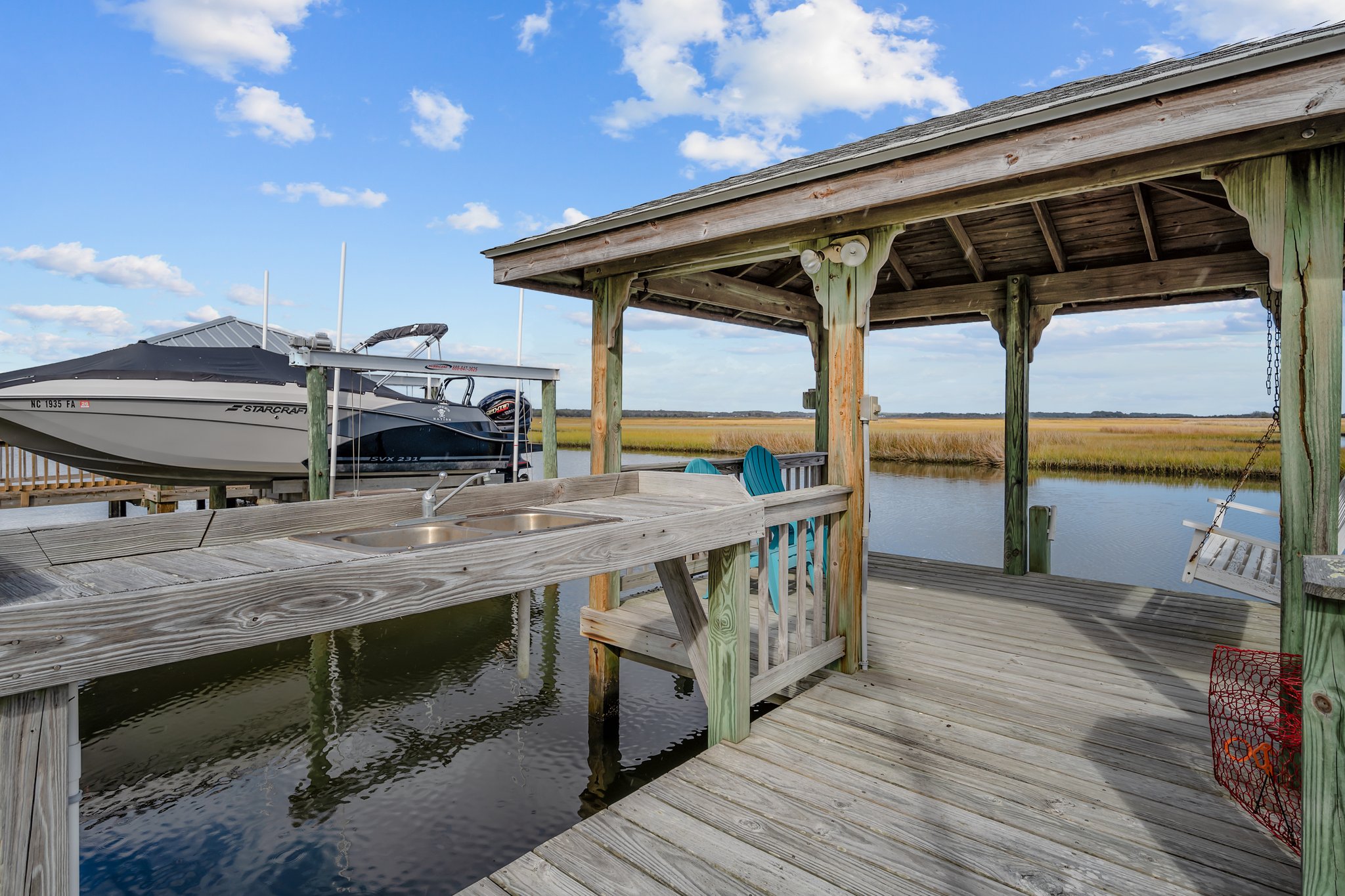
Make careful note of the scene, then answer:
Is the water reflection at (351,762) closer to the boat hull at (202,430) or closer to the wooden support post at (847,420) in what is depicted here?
→ the wooden support post at (847,420)

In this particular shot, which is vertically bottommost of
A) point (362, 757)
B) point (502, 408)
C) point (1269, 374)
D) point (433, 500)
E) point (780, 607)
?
point (362, 757)

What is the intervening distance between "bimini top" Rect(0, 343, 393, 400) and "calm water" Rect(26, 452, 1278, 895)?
3714mm

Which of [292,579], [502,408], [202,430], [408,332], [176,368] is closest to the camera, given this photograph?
[292,579]

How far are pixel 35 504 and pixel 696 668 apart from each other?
10519 millimetres

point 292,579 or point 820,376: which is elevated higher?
point 820,376

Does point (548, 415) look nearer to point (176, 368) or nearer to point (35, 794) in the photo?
point (176, 368)

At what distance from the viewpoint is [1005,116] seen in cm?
245

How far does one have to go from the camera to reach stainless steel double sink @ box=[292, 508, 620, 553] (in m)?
2.00

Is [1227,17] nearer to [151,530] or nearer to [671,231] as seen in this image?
[671,231]

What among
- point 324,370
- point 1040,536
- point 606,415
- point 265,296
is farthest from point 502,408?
point 1040,536

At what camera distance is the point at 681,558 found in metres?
2.66

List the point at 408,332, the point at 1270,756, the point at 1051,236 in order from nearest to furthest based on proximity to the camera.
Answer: the point at 1270,756
the point at 1051,236
the point at 408,332

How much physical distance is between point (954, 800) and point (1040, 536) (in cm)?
406

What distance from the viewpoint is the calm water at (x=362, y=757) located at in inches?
122
